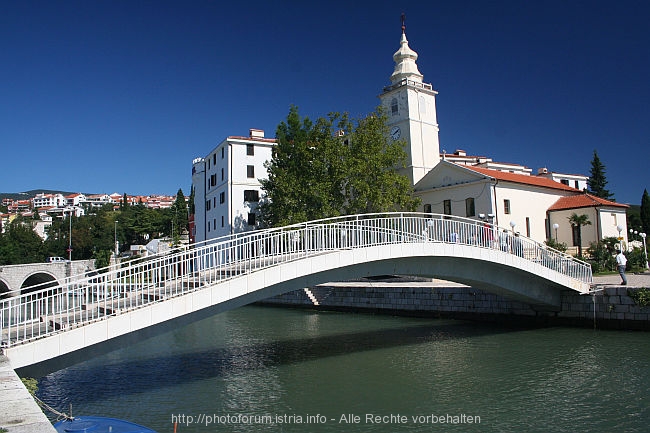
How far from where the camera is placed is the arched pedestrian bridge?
9938 mm

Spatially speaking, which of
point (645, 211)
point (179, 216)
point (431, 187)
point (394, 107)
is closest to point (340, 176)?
point (431, 187)

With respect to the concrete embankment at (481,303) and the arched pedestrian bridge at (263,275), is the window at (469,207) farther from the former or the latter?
the arched pedestrian bridge at (263,275)

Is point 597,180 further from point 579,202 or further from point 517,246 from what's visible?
point 517,246

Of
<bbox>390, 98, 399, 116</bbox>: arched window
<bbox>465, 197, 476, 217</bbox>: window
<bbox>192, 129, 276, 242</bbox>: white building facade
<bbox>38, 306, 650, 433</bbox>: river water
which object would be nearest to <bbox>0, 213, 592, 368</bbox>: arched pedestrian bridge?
<bbox>38, 306, 650, 433</bbox>: river water

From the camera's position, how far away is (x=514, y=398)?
39.1ft

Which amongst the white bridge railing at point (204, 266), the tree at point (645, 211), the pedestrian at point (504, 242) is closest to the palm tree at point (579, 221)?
the white bridge railing at point (204, 266)

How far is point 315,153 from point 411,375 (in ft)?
69.4

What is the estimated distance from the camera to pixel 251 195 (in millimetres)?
43812

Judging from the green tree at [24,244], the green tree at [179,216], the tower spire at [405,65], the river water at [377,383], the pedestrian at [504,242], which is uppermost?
the tower spire at [405,65]

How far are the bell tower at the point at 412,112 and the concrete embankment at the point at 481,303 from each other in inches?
441

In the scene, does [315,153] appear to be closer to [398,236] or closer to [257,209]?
[257,209]

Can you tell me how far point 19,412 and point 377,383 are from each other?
9.61m

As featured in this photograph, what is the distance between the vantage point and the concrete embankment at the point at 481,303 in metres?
19.4

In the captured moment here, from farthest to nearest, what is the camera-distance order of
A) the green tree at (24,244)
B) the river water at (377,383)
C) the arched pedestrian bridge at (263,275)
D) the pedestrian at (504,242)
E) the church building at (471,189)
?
the green tree at (24,244), the church building at (471,189), the pedestrian at (504,242), the river water at (377,383), the arched pedestrian bridge at (263,275)
